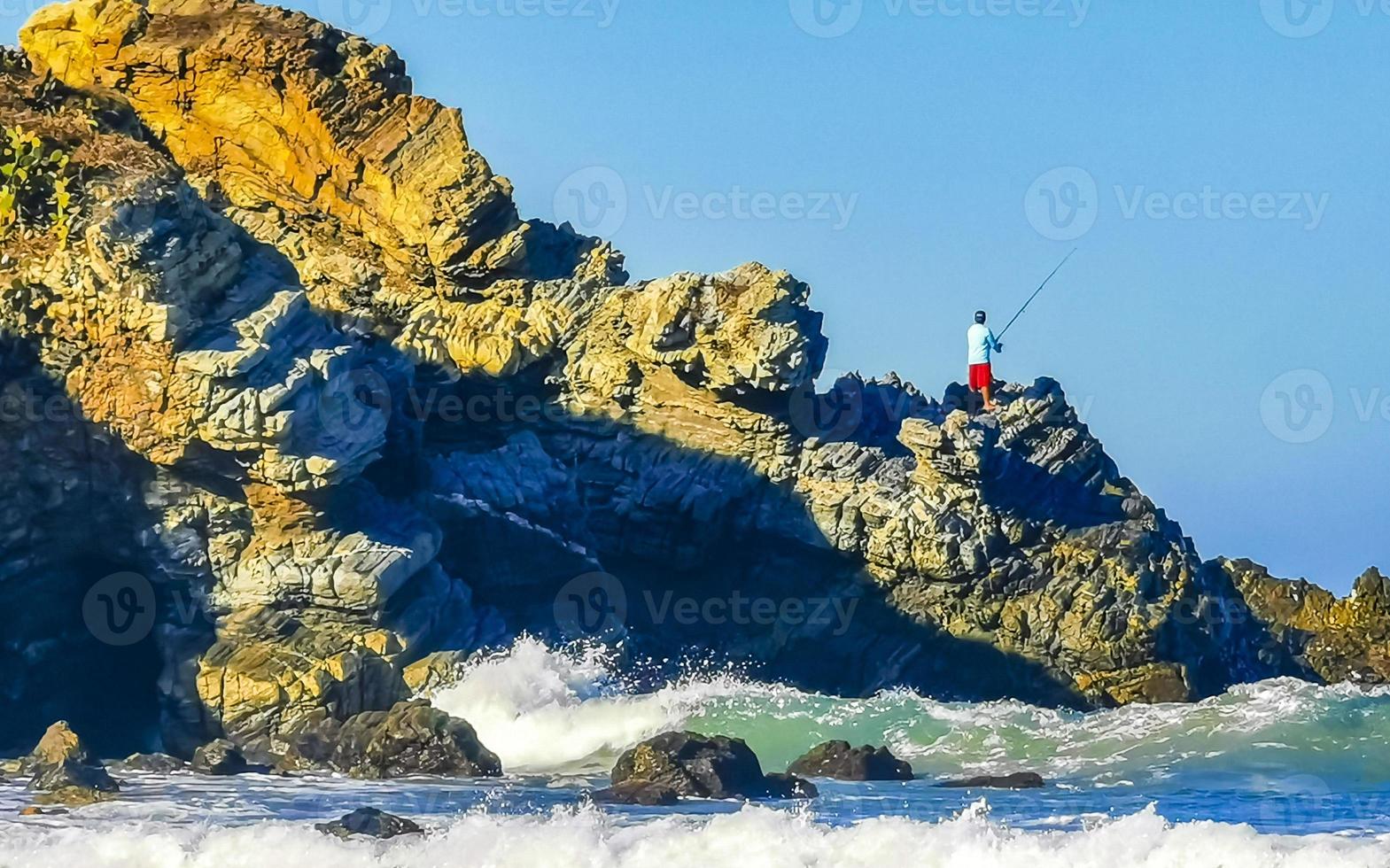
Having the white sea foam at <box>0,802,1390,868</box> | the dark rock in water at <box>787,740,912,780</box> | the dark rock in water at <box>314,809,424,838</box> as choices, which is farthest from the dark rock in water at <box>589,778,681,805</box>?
the dark rock in water at <box>787,740,912,780</box>

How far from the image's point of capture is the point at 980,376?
113ft

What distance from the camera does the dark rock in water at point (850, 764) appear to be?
24.8 m

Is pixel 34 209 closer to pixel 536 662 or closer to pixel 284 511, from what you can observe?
pixel 284 511

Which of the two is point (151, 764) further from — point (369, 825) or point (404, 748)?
point (369, 825)

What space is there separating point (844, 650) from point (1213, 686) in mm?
5590

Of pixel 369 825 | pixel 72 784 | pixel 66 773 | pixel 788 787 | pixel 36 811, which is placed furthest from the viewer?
pixel 788 787

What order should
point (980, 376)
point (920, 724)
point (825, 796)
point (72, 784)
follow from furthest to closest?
point (980, 376)
point (920, 724)
point (825, 796)
point (72, 784)

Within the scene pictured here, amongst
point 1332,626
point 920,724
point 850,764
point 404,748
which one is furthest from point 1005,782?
point 1332,626

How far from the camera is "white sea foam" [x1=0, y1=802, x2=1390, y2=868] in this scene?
18625mm

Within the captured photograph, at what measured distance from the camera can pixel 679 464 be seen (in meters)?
32.6

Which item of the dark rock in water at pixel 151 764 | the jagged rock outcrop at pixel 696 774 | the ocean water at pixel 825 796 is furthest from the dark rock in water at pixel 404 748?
the jagged rock outcrop at pixel 696 774

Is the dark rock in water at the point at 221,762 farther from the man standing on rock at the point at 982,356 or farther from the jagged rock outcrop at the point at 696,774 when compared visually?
the man standing on rock at the point at 982,356

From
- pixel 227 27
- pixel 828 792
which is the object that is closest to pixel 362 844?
pixel 828 792

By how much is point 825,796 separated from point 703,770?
4.39 feet
